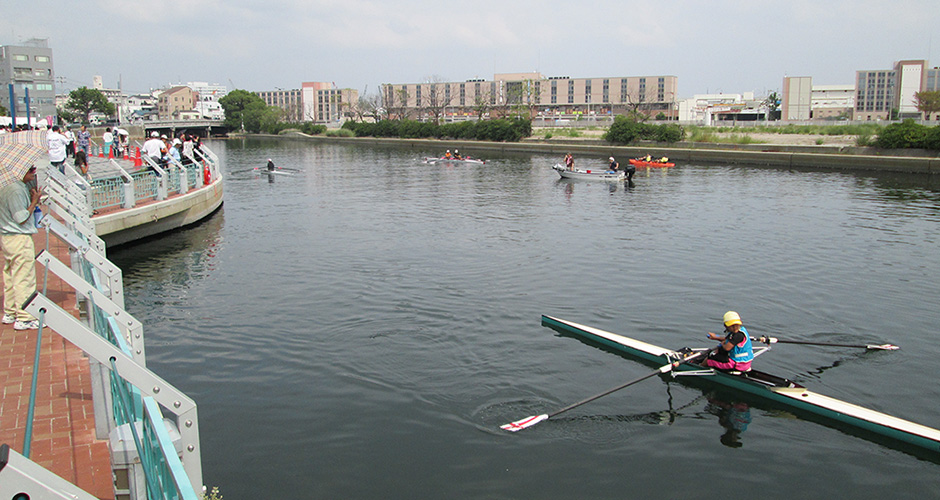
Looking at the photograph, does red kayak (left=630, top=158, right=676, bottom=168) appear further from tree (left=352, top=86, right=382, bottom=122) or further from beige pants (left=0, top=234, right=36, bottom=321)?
tree (left=352, top=86, right=382, bottom=122)

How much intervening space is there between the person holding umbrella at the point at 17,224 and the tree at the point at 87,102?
148647 mm

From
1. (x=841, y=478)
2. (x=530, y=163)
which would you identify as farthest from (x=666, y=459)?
(x=530, y=163)

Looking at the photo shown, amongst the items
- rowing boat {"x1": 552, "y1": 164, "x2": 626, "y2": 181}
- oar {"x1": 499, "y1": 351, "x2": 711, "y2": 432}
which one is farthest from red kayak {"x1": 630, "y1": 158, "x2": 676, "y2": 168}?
oar {"x1": 499, "y1": 351, "x2": 711, "y2": 432}

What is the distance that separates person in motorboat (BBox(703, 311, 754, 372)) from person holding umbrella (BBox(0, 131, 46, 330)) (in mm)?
9957

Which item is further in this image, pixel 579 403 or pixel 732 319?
pixel 732 319

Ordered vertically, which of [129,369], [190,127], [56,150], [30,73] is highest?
[30,73]

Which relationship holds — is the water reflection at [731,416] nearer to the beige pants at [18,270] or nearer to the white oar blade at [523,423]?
the white oar blade at [523,423]

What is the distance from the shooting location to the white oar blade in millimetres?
9766

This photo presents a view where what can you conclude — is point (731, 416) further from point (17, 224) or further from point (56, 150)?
point (56, 150)

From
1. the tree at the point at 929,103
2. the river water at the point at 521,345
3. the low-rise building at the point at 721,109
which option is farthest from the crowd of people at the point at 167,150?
the tree at the point at 929,103

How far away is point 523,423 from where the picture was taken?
9844 millimetres

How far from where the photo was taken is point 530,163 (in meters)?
60.2

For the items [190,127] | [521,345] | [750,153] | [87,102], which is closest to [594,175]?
[750,153]

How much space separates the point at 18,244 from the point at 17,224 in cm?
26
